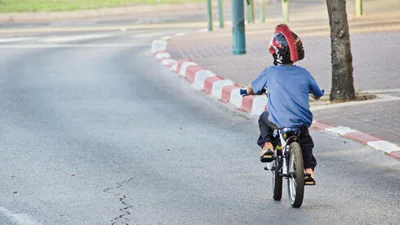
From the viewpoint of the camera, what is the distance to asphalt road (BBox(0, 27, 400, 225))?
781cm

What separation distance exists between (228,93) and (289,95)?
264 inches

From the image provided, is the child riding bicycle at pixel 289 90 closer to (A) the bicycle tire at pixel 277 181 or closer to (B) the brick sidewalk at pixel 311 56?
(A) the bicycle tire at pixel 277 181

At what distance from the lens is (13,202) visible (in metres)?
8.34

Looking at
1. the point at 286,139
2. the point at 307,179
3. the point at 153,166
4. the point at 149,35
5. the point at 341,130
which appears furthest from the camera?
the point at 149,35

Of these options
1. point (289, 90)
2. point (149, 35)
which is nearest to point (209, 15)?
point (149, 35)

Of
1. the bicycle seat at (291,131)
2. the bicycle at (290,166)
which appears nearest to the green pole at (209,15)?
the bicycle at (290,166)

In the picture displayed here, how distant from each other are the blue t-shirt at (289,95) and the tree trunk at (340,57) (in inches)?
204

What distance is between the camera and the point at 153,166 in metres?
9.89

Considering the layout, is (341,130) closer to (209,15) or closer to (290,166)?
(290,166)

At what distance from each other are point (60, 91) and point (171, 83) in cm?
176

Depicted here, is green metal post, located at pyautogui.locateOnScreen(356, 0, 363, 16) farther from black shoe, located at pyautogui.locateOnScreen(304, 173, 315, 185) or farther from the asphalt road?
black shoe, located at pyautogui.locateOnScreen(304, 173, 315, 185)

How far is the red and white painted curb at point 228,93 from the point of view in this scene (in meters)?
10.6

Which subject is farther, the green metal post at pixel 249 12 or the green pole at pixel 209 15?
the green metal post at pixel 249 12

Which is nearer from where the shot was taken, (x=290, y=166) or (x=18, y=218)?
(x=18, y=218)
